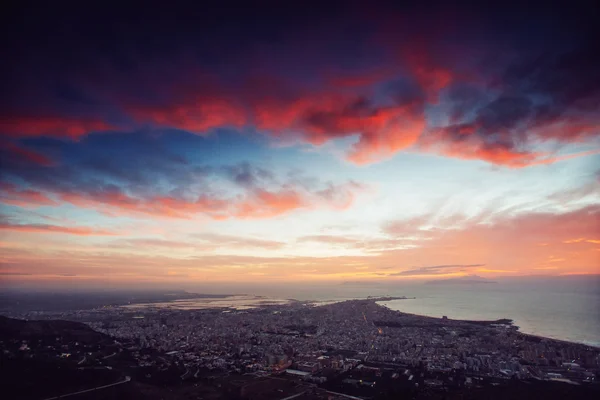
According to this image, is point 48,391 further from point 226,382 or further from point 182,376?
point 226,382

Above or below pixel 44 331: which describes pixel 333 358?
below

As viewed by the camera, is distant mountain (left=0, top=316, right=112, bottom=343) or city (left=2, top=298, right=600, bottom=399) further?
distant mountain (left=0, top=316, right=112, bottom=343)

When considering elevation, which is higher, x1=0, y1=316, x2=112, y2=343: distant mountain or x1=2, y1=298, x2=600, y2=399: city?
x1=0, y1=316, x2=112, y2=343: distant mountain

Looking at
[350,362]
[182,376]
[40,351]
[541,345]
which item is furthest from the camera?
[541,345]

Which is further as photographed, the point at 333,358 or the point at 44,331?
the point at 44,331

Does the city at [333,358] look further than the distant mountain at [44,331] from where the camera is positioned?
No

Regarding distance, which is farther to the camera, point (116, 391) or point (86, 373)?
point (86, 373)

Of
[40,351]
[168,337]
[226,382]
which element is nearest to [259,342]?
[168,337]

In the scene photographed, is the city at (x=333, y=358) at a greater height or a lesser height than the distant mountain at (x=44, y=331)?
lesser
